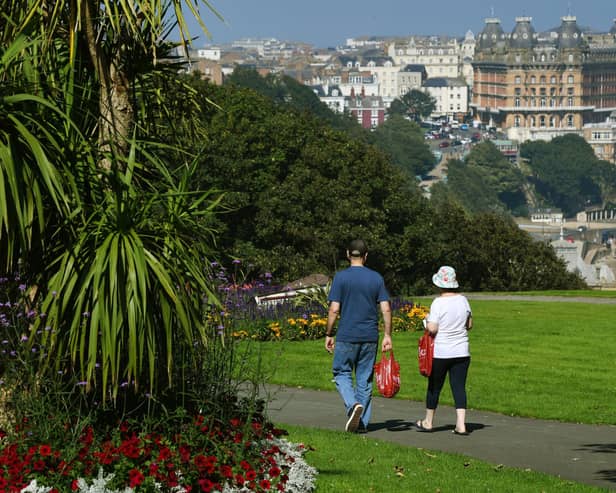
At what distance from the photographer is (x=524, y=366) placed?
15633 millimetres

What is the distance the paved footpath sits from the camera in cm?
923

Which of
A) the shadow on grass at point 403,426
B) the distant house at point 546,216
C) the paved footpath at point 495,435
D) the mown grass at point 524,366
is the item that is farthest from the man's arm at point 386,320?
the distant house at point 546,216

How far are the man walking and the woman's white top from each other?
1.48 ft

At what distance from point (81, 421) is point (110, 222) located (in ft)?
3.47

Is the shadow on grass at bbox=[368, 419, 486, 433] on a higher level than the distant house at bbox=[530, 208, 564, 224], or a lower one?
higher

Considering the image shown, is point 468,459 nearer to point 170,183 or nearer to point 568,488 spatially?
point 568,488

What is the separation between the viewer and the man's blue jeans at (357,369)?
1022 centimetres

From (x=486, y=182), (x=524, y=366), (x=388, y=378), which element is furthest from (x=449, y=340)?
(x=486, y=182)

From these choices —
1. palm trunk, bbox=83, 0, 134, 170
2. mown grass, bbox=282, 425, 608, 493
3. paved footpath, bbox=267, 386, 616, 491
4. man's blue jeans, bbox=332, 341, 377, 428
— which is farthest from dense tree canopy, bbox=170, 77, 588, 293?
palm trunk, bbox=83, 0, 134, 170

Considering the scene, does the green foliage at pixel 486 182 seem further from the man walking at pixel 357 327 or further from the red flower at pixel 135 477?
the red flower at pixel 135 477

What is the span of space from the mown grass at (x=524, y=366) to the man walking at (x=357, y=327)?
2.83 ft

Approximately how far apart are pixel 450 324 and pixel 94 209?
350 centimetres

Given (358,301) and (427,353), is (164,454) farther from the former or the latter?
(427,353)

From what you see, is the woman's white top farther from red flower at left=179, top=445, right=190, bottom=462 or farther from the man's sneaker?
red flower at left=179, top=445, right=190, bottom=462
